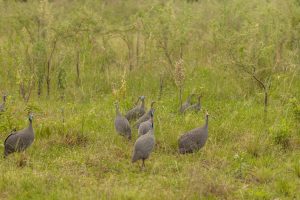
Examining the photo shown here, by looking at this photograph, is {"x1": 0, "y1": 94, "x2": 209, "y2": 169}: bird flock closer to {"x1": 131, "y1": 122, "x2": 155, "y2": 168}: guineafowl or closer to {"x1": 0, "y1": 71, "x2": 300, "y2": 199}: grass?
{"x1": 131, "y1": 122, "x2": 155, "y2": 168}: guineafowl

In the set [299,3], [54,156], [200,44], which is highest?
[299,3]

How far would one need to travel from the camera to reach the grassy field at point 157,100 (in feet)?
20.9

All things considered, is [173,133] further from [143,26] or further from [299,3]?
[299,3]

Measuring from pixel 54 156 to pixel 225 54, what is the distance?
12.9 feet

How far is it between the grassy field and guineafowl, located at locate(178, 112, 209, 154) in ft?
0.44

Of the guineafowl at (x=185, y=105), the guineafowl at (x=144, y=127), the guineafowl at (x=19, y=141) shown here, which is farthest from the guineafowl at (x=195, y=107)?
the guineafowl at (x=19, y=141)

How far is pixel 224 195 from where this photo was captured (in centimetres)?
609

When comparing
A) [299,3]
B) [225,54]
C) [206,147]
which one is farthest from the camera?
[299,3]

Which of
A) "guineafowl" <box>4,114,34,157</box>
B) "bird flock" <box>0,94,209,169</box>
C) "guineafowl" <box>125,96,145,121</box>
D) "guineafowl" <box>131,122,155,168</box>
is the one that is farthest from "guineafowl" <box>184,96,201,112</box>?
"guineafowl" <box>4,114,34,157</box>

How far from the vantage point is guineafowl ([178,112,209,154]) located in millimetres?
7225

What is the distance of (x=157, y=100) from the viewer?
10078 millimetres

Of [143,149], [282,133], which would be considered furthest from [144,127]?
[282,133]

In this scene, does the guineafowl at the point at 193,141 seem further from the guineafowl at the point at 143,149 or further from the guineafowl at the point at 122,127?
the guineafowl at the point at 122,127

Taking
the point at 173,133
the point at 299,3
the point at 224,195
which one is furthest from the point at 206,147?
the point at 299,3
